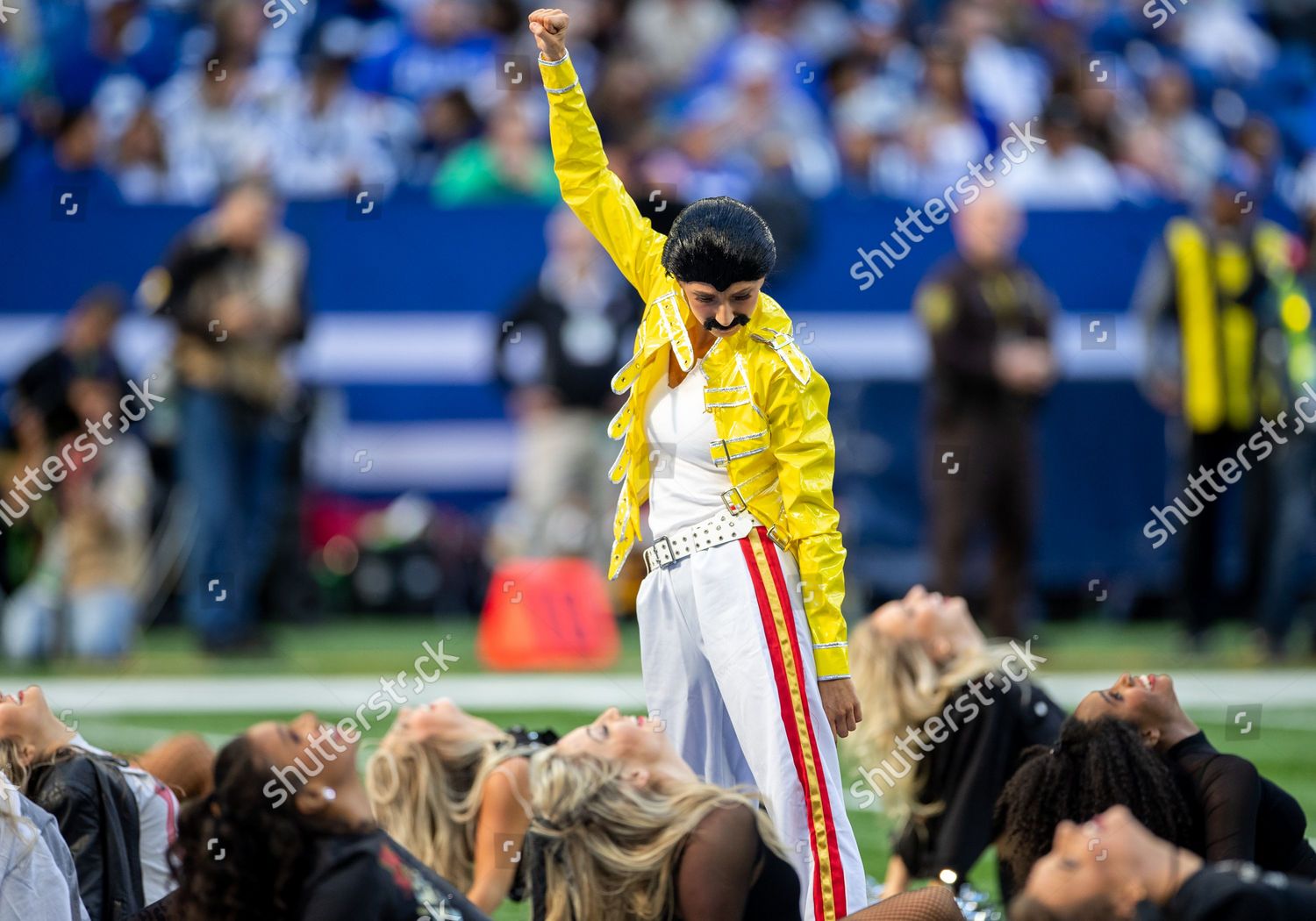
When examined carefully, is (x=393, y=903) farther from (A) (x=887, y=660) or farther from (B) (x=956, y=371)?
(B) (x=956, y=371)

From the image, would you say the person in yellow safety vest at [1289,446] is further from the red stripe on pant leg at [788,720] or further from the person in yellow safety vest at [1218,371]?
the red stripe on pant leg at [788,720]

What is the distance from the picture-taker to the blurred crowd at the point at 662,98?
1338 centimetres

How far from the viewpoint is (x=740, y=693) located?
188 inches

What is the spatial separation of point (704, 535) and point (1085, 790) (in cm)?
112

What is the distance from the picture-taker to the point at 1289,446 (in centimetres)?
1201

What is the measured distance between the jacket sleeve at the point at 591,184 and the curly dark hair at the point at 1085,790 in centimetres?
157

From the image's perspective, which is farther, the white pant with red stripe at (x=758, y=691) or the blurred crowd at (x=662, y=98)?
the blurred crowd at (x=662, y=98)

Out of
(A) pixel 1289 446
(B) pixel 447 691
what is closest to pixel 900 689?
(B) pixel 447 691

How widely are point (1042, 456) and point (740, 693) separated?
8588mm

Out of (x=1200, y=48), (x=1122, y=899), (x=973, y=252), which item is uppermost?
(x=1200, y=48)

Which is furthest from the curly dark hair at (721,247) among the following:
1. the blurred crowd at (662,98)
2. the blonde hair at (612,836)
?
the blurred crowd at (662,98)

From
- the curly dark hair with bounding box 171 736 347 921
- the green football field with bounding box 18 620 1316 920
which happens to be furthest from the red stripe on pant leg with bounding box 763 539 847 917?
the green football field with bounding box 18 620 1316 920

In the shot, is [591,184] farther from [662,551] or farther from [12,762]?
[12,762]

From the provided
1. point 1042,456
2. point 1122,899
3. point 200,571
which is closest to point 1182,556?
point 1042,456
